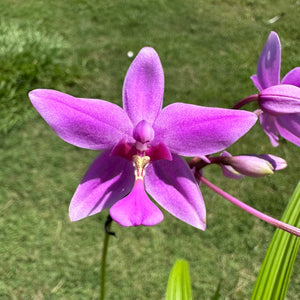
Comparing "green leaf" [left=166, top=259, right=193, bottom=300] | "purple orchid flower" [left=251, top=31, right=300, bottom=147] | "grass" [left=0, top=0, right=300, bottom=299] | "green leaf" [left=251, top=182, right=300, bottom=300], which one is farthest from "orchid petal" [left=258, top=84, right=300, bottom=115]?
"grass" [left=0, top=0, right=300, bottom=299]

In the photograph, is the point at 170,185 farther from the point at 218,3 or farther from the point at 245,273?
the point at 218,3

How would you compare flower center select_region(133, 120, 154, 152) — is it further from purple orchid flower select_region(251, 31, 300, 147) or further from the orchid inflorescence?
purple orchid flower select_region(251, 31, 300, 147)

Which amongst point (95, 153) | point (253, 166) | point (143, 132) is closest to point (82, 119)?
point (143, 132)

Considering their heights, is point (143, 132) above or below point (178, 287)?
above

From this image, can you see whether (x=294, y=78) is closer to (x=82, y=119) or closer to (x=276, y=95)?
(x=276, y=95)

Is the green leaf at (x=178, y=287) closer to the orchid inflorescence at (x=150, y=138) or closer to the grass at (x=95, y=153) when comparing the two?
the orchid inflorescence at (x=150, y=138)

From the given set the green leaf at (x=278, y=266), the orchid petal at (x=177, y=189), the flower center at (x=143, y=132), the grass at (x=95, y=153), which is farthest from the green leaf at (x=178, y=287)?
the grass at (x=95, y=153)
